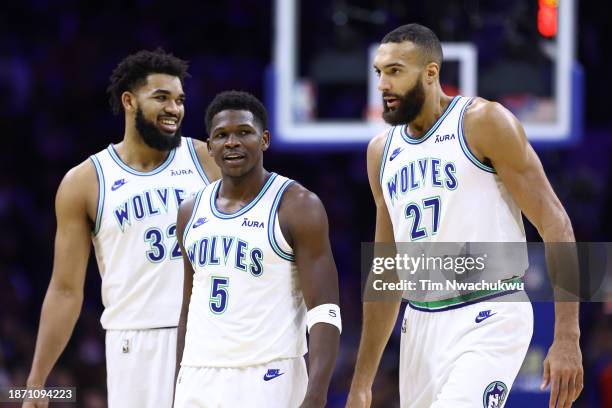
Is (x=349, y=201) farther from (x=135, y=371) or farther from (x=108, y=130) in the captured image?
(x=135, y=371)

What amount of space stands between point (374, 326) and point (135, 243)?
4.47 ft

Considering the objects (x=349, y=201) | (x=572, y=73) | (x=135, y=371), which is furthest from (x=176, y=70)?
(x=349, y=201)

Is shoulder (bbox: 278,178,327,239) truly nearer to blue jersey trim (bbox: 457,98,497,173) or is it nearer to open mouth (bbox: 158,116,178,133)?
blue jersey trim (bbox: 457,98,497,173)

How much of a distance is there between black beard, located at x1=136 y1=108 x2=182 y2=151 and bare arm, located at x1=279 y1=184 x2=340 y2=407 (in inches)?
47.9

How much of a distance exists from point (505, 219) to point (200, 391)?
5.25ft

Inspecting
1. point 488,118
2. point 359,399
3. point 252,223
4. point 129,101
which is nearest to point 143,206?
point 129,101

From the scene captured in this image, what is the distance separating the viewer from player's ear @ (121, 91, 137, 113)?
6277 mm

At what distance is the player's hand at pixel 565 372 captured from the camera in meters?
4.72

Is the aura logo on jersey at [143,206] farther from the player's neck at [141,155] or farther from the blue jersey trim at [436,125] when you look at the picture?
the blue jersey trim at [436,125]

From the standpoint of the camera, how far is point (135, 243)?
5984 millimetres

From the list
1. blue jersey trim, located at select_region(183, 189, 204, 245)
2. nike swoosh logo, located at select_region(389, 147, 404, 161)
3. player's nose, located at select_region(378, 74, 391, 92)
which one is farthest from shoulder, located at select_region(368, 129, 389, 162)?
blue jersey trim, located at select_region(183, 189, 204, 245)

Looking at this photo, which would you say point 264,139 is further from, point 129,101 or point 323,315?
point 129,101

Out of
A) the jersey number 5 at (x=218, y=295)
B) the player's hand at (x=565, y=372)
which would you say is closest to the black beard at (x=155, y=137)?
the jersey number 5 at (x=218, y=295)

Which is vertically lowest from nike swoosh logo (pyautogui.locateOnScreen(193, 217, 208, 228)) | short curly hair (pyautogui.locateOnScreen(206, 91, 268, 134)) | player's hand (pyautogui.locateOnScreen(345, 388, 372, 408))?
player's hand (pyautogui.locateOnScreen(345, 388, 372, 408))
